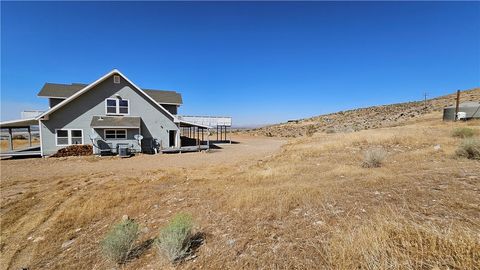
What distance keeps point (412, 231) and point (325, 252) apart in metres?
1.20

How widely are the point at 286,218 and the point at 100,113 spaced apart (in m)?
20.3

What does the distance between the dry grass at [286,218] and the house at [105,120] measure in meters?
10.6

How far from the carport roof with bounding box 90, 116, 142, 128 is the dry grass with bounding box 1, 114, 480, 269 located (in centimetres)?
1006

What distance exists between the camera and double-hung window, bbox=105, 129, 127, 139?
1947cm

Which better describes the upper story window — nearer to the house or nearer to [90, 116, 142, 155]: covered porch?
the house

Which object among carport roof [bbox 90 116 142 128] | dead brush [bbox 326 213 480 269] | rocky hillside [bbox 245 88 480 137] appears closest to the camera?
dead brush [bbox 326 213 480 269]

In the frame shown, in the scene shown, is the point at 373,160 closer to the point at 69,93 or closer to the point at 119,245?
the point at 119,245

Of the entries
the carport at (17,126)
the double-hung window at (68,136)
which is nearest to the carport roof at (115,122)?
the double-hung window at (68,136)

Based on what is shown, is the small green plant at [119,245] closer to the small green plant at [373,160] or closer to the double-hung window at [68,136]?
the small green plant at [373,160]

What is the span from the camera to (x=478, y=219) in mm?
3443

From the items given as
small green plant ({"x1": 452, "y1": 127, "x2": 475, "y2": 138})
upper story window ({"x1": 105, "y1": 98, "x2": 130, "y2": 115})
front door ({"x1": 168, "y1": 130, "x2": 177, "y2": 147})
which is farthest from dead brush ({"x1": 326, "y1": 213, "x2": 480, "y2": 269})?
upper story window ({"x1": 105, "y1": 98, "x2": 130, "y2": 115})

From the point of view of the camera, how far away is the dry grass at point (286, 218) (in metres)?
2.86

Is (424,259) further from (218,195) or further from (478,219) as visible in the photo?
(218,195)

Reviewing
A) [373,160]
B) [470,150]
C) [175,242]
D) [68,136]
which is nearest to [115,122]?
[68,136]
